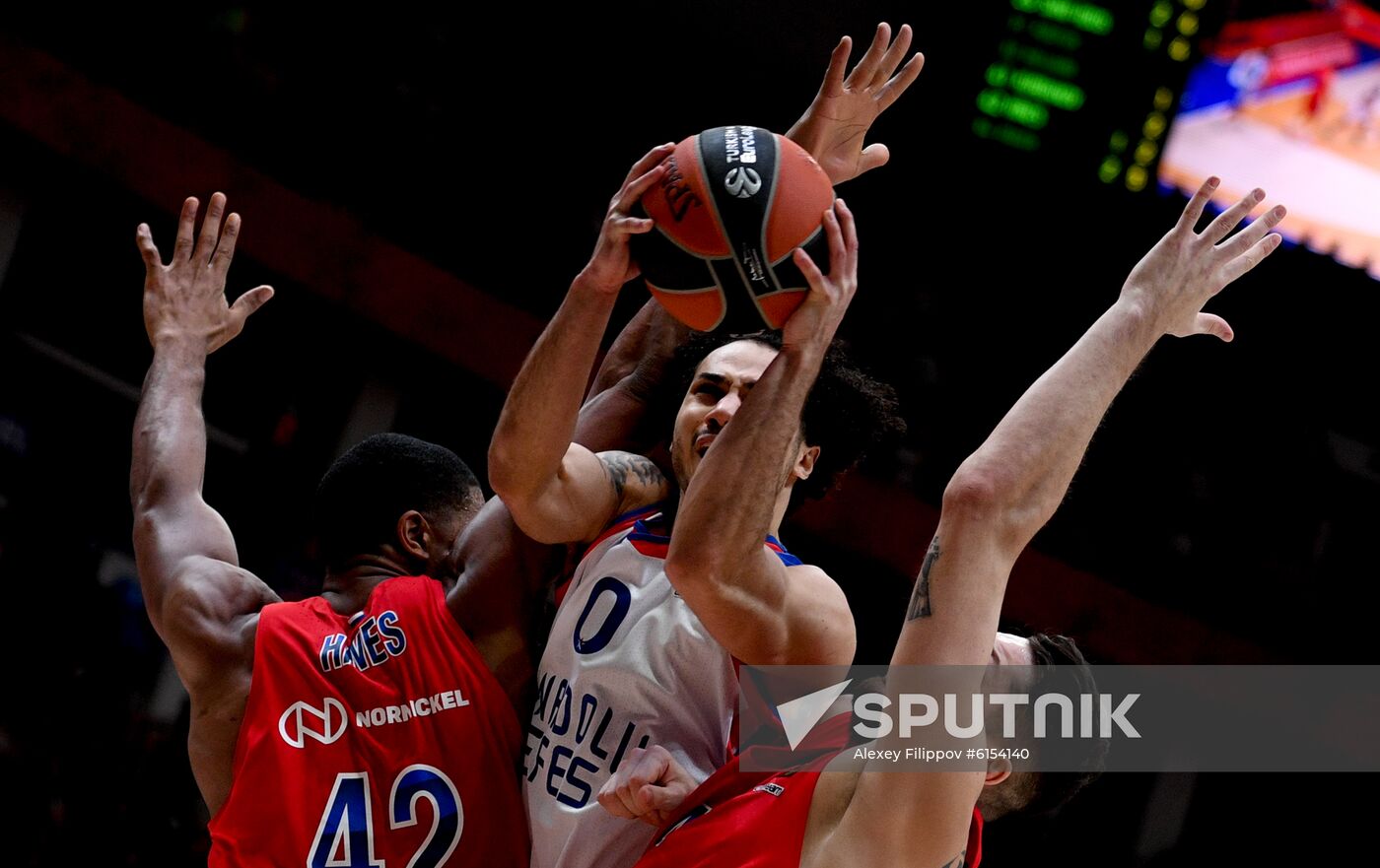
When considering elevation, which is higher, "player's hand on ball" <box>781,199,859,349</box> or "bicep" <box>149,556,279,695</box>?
"player's hand on ball" <box>781,199,859,349</box>

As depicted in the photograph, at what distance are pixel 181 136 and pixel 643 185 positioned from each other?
583 centimetres

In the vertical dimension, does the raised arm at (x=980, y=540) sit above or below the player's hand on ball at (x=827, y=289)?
below

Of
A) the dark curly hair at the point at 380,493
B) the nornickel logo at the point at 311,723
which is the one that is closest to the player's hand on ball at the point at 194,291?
the dark curly hair at the point at 380,493

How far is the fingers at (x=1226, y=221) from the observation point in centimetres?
218

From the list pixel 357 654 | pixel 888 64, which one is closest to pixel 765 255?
pixel 888 64

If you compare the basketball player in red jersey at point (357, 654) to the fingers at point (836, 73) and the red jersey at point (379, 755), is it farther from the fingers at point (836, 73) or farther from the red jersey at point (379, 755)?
the fingers at point (836, 73)

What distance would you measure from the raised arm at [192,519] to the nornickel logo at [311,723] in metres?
0.14

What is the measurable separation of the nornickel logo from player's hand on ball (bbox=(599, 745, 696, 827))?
0.83 m

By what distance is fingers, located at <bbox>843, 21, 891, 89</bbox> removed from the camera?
323 centimetres

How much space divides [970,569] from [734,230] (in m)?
0.80

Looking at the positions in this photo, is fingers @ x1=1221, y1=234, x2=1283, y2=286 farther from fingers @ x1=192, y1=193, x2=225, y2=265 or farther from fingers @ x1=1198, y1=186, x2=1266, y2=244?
fingers @ x1=192, y1=193, x2=225, y2=265

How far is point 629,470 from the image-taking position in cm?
305

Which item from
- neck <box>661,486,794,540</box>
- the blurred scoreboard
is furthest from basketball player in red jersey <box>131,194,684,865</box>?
the blurred scoreboard

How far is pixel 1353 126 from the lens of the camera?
318 inches
